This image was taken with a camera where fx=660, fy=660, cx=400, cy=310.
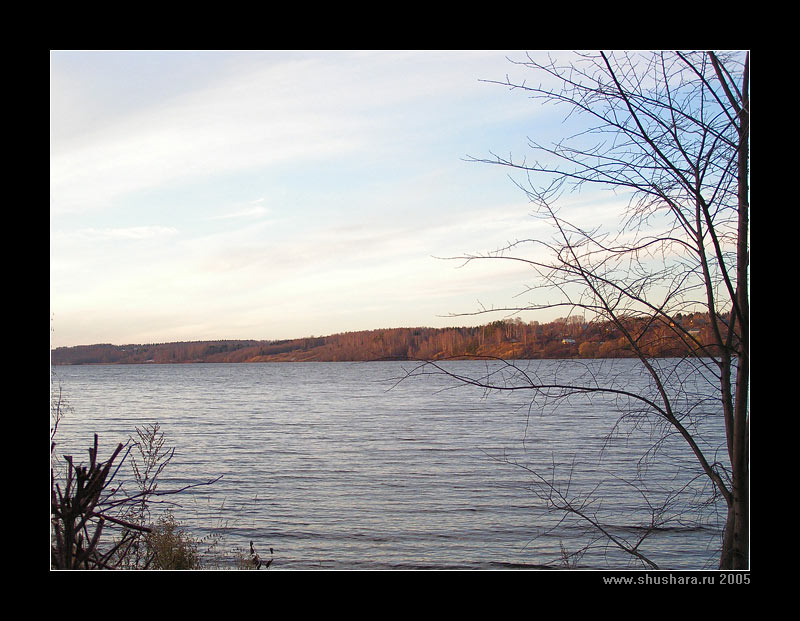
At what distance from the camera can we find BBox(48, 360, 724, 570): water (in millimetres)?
9672

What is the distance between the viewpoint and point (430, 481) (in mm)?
15648

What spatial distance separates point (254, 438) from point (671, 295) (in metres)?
24.1

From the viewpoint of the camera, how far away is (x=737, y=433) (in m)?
2.63

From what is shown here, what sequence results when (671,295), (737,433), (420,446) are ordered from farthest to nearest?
(420,446)
(671,295)
(737,433)

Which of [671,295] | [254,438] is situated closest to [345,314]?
[254,438]

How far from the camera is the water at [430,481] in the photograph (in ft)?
31.7
